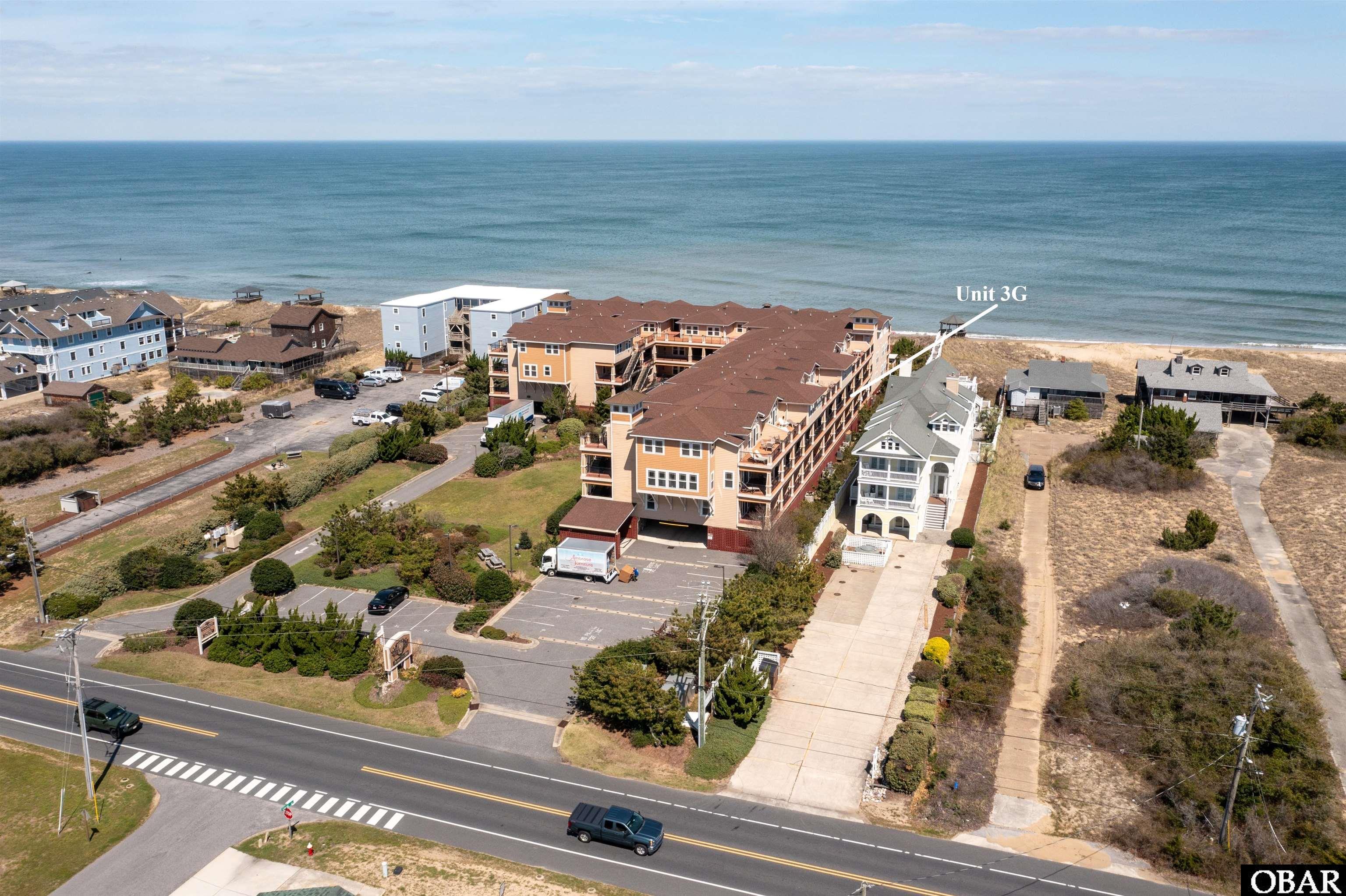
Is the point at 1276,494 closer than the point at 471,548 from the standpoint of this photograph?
No

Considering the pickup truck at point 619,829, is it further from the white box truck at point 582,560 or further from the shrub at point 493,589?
the white box truck at point 582,560

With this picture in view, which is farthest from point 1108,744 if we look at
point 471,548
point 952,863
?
point 471,548

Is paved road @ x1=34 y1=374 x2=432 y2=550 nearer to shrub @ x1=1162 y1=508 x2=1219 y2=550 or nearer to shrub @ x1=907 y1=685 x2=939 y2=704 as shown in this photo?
shrub @ x1=907 y1=685 x2=939 y2=704

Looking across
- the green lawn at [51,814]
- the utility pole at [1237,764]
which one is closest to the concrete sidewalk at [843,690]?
the utility pole at [1237,764]

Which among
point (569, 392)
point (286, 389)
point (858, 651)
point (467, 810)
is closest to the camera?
point (467, 810)

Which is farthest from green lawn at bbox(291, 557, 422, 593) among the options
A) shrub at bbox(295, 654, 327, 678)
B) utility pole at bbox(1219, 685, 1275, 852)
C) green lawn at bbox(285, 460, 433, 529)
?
utility pole at bbox(1219, 685, 1275, 852)

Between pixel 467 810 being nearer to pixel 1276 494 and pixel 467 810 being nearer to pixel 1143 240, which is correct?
pixel 1276 494
